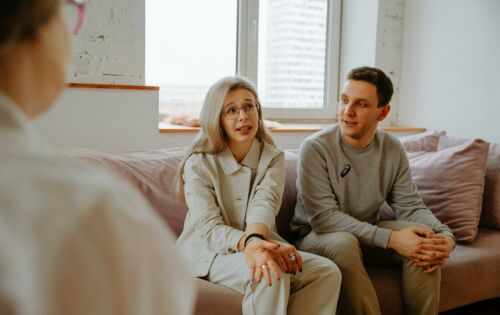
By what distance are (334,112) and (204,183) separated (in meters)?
2.31

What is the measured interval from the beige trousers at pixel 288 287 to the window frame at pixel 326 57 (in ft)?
6.59

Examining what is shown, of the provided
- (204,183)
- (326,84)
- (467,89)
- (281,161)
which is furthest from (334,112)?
(204,183)

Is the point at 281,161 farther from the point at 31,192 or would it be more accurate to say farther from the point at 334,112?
the point at 334,112

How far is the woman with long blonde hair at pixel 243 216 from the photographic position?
1.55m

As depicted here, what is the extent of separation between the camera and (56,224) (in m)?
A: 0.33

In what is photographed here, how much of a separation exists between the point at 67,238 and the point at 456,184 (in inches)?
89.0

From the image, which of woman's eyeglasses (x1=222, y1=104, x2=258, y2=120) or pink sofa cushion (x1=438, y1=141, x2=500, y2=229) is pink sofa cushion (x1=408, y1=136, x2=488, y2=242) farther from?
woman's eyeglasses (x1=222, y1=104, x2=258, y2=120)

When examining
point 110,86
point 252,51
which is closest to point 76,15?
point 110,86

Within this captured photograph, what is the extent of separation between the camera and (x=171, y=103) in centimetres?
322

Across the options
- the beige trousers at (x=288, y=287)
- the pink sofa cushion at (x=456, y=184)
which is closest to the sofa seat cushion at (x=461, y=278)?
the pink sofa cushion at (x=456, y=184)

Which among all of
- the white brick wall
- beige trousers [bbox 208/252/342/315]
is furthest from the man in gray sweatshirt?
the white brick wall

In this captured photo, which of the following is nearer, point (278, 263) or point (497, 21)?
point (278, 263)

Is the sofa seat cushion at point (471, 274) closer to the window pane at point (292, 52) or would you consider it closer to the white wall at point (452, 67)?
the white wall at point (452, 67)

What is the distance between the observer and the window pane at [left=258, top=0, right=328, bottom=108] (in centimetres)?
355
